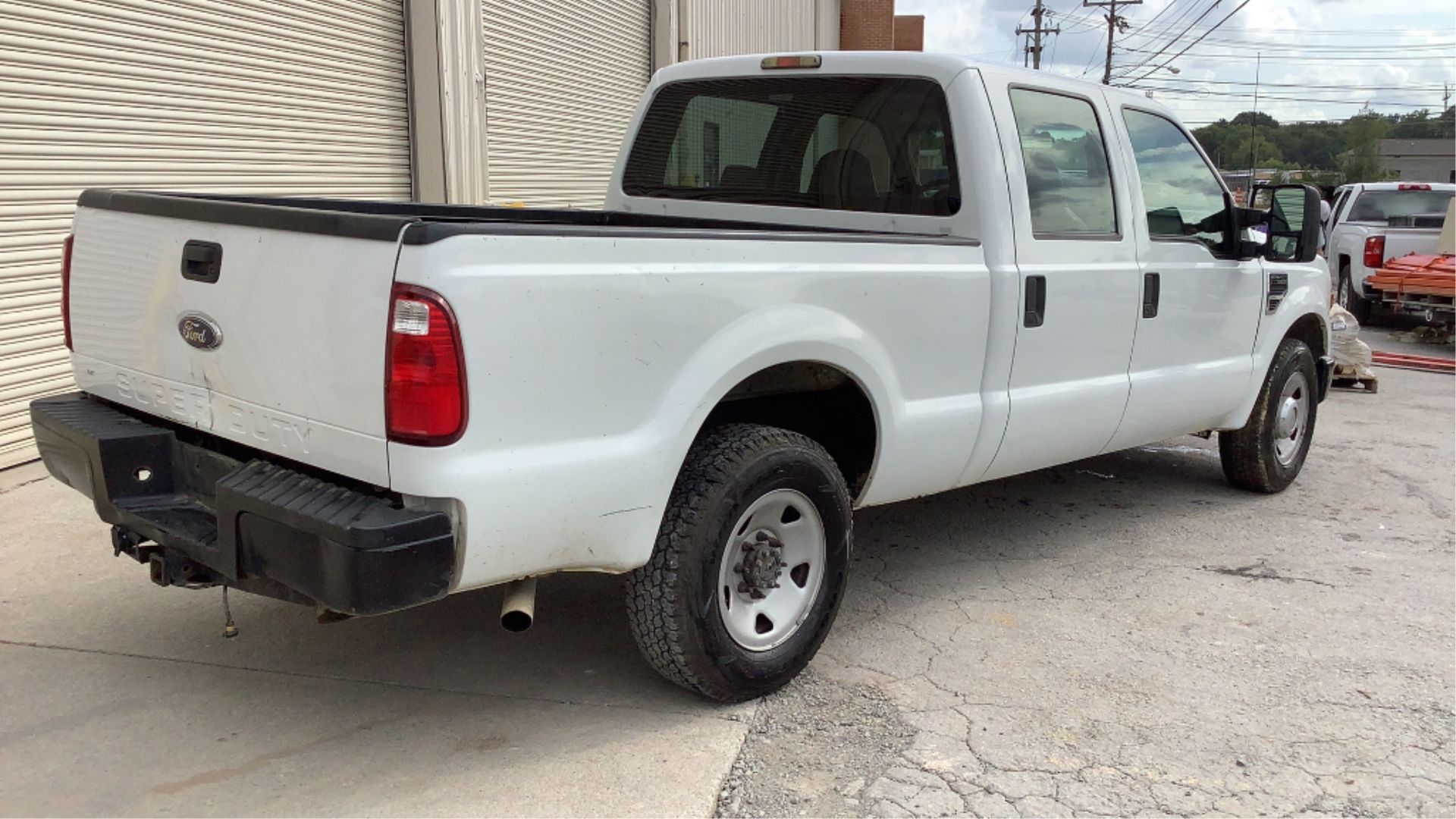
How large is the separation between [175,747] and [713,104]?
3164 mm

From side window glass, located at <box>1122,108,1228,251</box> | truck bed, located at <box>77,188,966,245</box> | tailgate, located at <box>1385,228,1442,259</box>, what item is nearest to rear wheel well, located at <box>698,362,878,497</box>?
truck bed, located at <box>77,188,966,245</box>

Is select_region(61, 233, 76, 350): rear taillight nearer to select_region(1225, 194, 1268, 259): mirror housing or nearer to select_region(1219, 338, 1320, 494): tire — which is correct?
select_region(1225, 194, 1268, 259): mirror housing

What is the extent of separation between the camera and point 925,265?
4086 mm

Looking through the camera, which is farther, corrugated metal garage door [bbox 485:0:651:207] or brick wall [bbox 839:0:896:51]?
brick wall [bbox 839:0:896:51]

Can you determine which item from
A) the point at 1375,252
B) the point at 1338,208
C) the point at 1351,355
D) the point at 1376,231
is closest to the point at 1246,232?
the point at 1351,355

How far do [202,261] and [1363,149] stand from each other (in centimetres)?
9877

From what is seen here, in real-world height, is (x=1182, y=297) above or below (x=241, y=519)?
above

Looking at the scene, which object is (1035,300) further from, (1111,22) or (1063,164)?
(1111,22)

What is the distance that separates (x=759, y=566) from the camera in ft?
12.1

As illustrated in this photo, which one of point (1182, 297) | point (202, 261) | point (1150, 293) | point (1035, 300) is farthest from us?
point (1182, 297)

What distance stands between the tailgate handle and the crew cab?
1421 cm

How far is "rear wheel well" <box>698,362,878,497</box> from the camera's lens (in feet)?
13.0

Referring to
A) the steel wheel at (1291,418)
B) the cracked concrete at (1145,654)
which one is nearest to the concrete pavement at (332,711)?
the cracked concrete at (1145,654)

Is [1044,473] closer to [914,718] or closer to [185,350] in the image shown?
[914,718]
